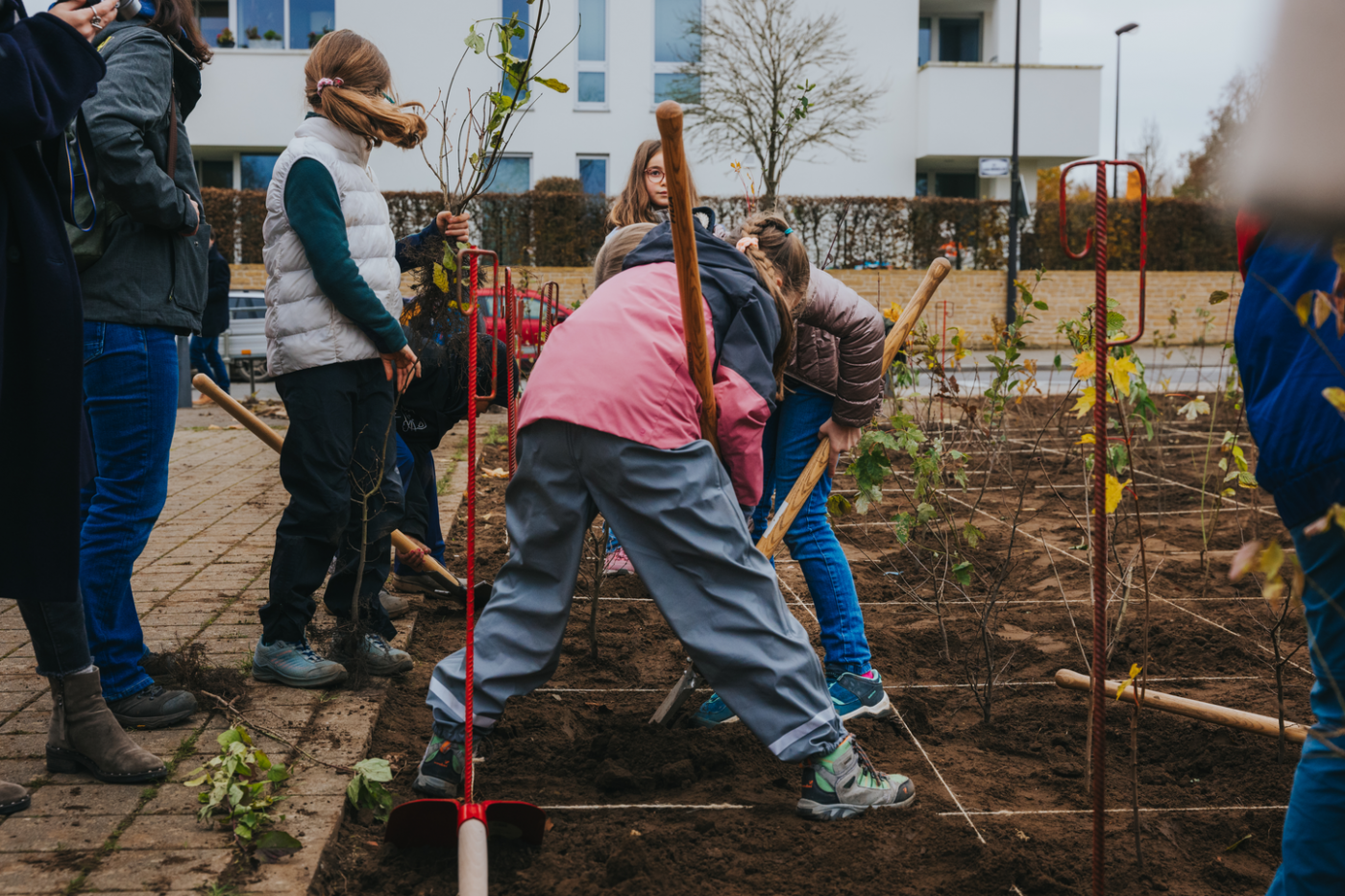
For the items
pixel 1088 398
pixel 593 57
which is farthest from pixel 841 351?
pixel 593 57

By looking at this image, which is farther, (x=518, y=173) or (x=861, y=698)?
(x=518, y=173)

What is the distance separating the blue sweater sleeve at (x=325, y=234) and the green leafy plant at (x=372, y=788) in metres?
1.28

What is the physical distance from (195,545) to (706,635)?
3437mm

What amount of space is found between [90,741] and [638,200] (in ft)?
8.74

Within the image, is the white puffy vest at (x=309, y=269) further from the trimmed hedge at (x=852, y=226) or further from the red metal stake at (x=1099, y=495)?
the trimmed hedge at (x=852, y=226)

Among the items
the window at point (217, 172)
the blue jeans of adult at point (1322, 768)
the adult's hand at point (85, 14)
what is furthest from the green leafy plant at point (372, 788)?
the window at point (217, 172)

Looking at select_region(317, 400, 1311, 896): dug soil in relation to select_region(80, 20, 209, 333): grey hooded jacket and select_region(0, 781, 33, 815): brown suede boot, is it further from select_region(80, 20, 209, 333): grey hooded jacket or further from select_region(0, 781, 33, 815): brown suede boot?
select_region(80, 20, 209, 333): grey hooded jacket

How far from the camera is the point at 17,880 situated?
2.06m

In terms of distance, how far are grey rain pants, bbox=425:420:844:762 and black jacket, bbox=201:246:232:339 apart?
7818mm

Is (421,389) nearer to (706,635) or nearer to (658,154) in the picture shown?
(658,154)

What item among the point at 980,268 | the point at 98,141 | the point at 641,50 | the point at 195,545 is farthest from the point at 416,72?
the point at 98,141

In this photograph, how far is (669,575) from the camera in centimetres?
242

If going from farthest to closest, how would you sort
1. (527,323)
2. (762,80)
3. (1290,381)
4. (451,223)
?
(762,80), (527,323), (451,223), (1290,381)

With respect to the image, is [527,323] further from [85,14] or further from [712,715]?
[85,14]
